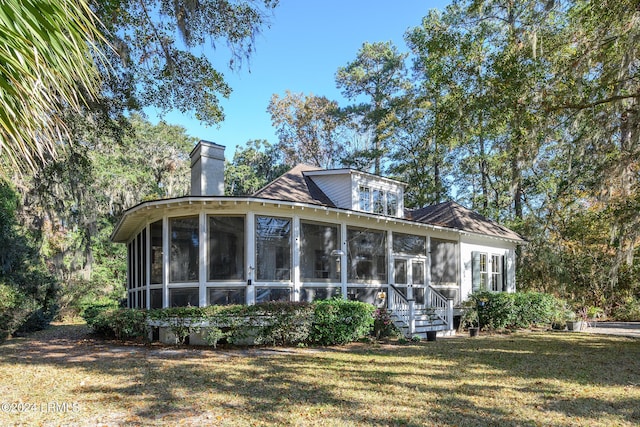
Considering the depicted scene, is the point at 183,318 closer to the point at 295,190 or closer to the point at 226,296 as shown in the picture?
the point at 226,296

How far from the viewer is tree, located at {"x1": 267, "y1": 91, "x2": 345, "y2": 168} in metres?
32.3

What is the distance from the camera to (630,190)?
11.9 metres

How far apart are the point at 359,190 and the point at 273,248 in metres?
4.66

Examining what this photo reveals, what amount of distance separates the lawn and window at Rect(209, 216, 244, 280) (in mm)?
1994

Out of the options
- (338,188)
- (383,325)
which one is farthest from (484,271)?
(383,325)

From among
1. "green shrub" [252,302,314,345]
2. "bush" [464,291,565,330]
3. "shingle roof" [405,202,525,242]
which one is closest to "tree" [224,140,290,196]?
"shingle roof" [405,202,525,242]

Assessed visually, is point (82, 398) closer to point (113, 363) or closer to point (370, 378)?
point (113, 363)

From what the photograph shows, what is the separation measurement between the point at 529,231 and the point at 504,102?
13.2 m

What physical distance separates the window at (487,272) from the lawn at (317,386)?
6877 millimetres

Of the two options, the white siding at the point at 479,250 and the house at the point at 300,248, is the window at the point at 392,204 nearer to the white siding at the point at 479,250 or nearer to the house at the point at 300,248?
the house at the point at 300,248

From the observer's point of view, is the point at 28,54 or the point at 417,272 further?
the point at 417,272

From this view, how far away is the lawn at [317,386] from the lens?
4.89m

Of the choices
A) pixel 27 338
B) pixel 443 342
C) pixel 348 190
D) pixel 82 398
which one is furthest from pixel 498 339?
pixel 27 338

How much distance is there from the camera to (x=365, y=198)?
49.5ft
